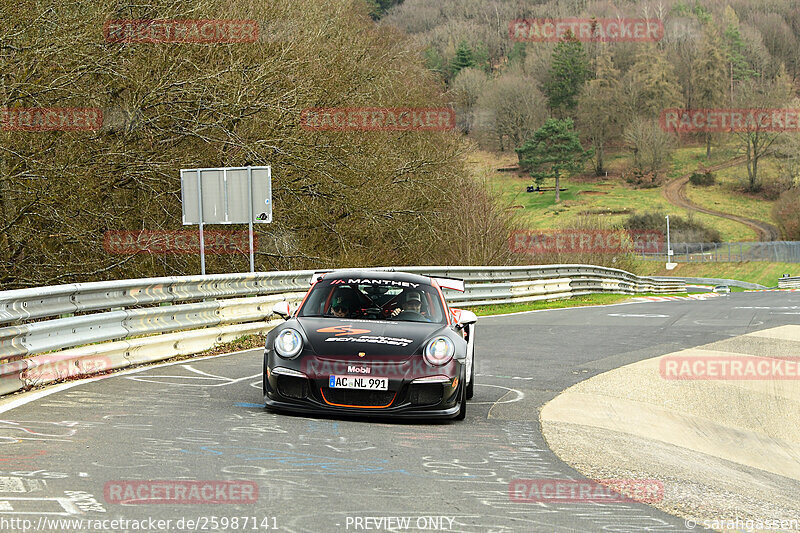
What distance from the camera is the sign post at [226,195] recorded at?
1580 cm

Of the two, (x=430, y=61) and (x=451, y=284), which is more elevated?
(x=430, y=61)

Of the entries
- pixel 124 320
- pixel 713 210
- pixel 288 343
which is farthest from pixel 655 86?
pixel 288 343

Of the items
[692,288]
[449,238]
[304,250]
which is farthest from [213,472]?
[692,288]

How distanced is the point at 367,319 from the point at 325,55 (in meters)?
18.0

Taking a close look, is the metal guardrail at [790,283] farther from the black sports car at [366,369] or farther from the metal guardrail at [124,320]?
the black sports car at [366,369]

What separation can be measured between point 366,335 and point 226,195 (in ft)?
28.1

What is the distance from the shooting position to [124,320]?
34.6 ft

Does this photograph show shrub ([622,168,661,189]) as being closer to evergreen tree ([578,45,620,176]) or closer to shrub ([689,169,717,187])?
shrub ([689,169,717,187])

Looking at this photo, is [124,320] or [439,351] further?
[124,320]

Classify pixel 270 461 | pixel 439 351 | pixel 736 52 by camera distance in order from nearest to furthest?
pixel 270 461 < pixel 439 351 < pixel 736 52

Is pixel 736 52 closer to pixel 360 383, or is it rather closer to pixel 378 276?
pixel 378 276

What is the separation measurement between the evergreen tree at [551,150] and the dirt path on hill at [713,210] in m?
14.4

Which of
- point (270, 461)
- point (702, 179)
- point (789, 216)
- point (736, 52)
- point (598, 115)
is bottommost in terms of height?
point (789, 216)

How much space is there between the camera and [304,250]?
23.5 meters
